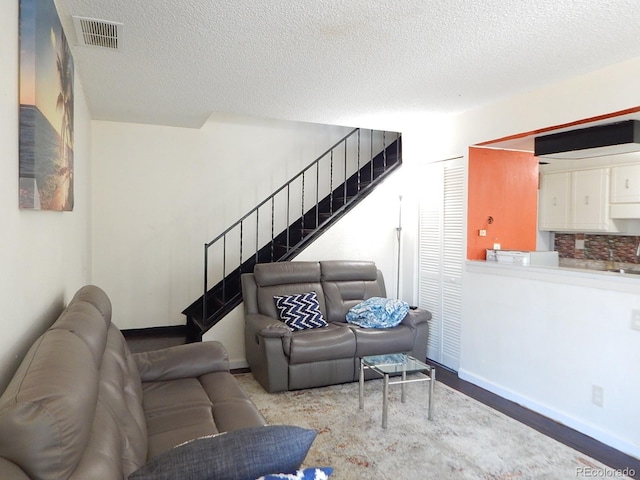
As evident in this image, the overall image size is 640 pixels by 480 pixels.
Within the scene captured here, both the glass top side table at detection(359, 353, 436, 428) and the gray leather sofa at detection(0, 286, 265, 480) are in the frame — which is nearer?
the gray leather sofa at detection(0, 286, 265, 480)

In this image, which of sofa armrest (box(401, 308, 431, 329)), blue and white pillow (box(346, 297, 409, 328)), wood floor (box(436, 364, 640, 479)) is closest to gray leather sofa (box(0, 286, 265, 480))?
blue and white pillow (box(346, 297, 409, 328))

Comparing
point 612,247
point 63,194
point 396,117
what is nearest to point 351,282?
point 396,117

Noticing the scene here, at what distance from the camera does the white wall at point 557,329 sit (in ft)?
9.20

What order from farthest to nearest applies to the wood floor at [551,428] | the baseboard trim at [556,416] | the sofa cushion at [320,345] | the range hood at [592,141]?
1. the sofa cushion at [320,345]
2. the range hood at [592,141]
3. the baseboard trim at [556,416]
4. the wood floor at [551,428]

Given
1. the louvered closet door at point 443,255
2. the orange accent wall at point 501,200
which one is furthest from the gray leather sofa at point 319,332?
the orange accent wall at point 501,200

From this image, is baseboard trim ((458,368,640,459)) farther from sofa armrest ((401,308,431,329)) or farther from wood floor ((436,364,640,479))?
sofa armrest ((401,308,431,329))

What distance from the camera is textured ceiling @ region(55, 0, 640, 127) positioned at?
216cm

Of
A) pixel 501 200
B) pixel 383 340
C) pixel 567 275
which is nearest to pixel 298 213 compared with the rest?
pixel 383 340

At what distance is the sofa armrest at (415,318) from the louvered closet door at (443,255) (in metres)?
0.32

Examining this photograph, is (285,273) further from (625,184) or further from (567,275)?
(625,184)

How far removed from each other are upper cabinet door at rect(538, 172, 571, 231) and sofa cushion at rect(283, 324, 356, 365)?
11.1 ft

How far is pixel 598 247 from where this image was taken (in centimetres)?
535

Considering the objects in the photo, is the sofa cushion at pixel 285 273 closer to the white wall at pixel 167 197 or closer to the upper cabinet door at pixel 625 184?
the white wall at pixel 167 197

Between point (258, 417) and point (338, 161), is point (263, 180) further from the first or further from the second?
point (258, 417)
